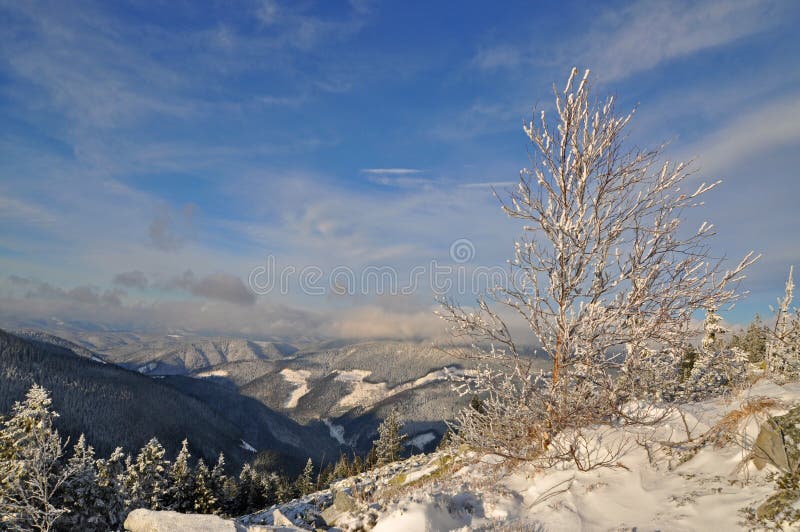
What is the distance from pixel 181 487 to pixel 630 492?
140 feet

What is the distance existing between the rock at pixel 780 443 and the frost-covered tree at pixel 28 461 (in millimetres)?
26150

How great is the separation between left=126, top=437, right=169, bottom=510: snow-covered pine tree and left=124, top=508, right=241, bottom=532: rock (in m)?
30.6

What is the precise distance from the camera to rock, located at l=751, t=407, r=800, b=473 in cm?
594

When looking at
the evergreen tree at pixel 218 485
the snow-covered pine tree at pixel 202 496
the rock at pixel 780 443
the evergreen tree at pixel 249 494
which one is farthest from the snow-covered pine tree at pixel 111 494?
the rock at pixel 780 443

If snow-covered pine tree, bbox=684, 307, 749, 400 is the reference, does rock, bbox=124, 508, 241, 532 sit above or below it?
below

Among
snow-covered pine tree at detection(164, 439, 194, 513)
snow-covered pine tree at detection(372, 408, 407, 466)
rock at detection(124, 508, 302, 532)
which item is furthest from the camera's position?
snow-covered pine tree at detection(372, 408, 407, 466)

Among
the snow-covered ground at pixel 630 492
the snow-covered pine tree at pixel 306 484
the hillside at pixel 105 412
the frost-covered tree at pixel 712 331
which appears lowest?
the hillside at pixel 105 412

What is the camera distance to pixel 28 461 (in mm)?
20188

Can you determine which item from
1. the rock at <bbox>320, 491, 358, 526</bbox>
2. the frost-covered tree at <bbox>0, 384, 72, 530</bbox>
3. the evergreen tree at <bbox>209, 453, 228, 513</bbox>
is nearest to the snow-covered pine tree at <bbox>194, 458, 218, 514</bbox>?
the evergreen tree at <bbox>209, 453, 228, 513</bbox>

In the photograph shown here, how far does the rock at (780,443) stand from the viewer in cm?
594

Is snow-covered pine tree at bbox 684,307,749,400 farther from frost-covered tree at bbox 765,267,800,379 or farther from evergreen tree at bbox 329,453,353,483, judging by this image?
evergreen tree at bbox 329,453,353,483

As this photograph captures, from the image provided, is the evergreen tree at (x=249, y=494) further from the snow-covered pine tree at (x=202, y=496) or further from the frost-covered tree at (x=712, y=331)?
the frost-covered tree at (x=712, y=331)

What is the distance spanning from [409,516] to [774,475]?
18.7ft

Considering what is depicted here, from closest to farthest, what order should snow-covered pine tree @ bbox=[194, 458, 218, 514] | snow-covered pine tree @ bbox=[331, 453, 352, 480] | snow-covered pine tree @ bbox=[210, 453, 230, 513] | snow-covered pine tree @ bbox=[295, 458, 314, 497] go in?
snow-covered pine tree @ bbox=[331, 453, 352, 480] → snow-covered pine tree @ bbox=[194, 458, 218, 514] → snow-covered pine tree @ bbox=[210, 453, 230, 513] → snow-covered pine tree @ bbox=[295, 458, 314, 497]
